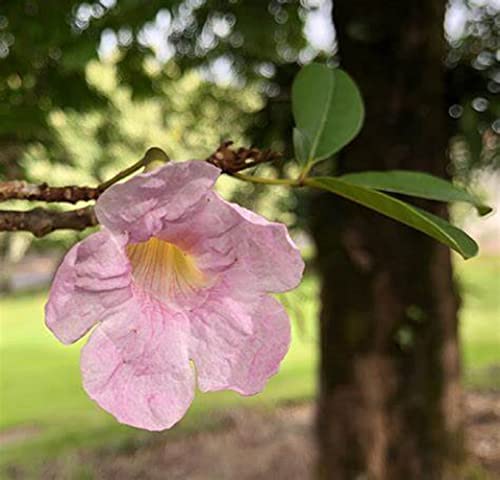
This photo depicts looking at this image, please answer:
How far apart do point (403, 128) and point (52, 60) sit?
2.50 ft

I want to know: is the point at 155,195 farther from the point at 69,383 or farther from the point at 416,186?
the point at 69,383

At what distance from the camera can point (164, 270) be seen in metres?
0.37

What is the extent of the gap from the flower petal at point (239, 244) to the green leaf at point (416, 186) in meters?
0.14

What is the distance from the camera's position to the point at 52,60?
1.36 metres

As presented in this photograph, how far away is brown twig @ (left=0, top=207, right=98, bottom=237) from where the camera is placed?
39 cm

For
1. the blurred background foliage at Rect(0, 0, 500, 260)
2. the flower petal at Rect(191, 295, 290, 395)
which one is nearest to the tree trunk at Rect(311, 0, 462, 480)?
the blurred background foliage at Rect(0, 0, 500, 260)

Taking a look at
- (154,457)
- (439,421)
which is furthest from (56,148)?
(154,457)

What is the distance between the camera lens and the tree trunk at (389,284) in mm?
1777

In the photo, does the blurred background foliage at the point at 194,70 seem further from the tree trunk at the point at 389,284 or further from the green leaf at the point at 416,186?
the green leaf at the point at 416,186

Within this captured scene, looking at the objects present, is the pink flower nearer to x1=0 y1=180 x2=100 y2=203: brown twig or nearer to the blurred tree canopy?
x1=0 y1=180 x2=100 y2=203: brown twig

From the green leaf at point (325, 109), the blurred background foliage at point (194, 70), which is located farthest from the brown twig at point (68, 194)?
the blurred background foliage at point (194, 70)

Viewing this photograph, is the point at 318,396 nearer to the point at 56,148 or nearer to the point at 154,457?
the point at 56,148

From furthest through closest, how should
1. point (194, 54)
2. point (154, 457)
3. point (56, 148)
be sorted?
point (154, 457) < point (194, 54) < point (56, 148)

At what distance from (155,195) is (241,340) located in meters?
0.07
